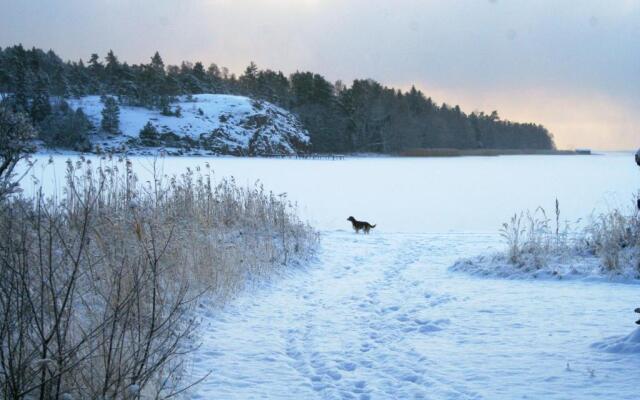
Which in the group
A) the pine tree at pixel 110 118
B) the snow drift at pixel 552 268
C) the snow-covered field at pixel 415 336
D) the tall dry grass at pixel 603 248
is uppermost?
the pine tree at pixel 110 118

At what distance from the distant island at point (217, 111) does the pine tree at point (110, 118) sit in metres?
0.14

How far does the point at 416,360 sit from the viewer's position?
158 inches

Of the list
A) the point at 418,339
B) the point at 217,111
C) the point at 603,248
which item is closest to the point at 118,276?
the point at 418,339

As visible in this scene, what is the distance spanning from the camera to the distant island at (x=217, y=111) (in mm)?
67375

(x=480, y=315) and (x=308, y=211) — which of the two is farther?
(x=308, y=211)

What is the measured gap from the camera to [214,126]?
77.5 m

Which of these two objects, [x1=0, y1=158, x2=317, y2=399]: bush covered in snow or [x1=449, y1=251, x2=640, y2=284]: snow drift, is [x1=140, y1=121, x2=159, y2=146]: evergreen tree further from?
[x1=449, y1=251, x2=640, y2=284]: snow drift

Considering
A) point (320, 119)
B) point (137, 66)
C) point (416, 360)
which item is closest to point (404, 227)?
point (416, 360)

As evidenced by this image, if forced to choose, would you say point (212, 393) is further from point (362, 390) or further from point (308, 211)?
point (308, 211)

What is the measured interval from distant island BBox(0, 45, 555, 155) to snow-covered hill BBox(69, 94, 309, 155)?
16 cm

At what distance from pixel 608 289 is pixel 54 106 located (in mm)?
69405

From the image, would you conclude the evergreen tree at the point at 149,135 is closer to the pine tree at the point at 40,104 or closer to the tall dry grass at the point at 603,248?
the pine tree at the point at 40,104

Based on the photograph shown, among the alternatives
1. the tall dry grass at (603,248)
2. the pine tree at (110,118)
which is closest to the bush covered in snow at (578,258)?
the tall dry grass at (603,248)

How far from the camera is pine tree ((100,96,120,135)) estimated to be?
223ft
